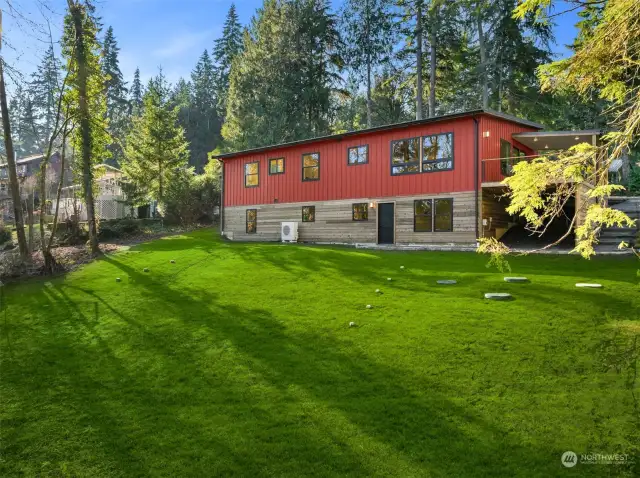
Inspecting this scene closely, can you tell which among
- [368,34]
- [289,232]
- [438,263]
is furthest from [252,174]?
[368,34]

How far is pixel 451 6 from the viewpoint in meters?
22.9

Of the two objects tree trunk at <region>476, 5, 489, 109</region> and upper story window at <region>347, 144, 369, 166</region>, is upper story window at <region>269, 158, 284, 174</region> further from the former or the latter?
tree trunk at <region>476, 5, 489, 109</region>

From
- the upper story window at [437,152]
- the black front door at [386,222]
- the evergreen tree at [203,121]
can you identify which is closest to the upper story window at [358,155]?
the black front door at [386,222]

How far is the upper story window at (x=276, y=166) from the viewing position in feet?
69.0

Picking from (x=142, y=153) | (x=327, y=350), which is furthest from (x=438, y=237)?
(x=142, y=153)

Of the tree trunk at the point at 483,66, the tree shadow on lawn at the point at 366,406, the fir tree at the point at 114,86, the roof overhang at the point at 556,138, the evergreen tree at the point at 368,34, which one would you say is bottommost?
the tree shadow on lawn at the point at 366,406

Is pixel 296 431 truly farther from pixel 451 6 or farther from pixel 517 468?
pixel 451 6

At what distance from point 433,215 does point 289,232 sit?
23.0 feet

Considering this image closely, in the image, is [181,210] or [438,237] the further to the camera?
[181,210]

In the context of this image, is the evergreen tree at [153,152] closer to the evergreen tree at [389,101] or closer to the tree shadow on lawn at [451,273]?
the evergreen tree at [389,101]

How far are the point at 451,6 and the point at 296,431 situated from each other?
974 inches

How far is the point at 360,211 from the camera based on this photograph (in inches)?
715

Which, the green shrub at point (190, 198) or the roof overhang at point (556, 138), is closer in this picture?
the roof overhang at point (556, 138)

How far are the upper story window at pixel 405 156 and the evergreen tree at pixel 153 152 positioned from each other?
1751 cm
